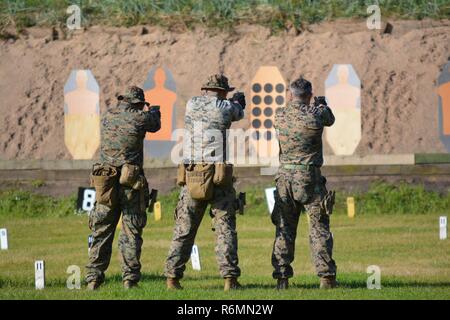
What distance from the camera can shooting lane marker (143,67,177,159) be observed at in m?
28.9

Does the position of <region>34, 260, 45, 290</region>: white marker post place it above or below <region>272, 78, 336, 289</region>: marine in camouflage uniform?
below

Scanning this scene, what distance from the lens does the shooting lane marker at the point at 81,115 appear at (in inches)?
1152

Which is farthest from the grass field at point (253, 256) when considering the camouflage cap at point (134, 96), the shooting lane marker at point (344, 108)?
the shooting lane marker at point (344, 108)

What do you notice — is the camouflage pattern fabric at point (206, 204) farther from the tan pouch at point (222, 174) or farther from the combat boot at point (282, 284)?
the combat boot at point (282, 284)

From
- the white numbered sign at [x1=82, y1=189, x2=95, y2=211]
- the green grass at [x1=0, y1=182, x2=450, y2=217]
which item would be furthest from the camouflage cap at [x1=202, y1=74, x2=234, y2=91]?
the white numbered sign at [x1=82, y1=189, x2=95, y2=211]

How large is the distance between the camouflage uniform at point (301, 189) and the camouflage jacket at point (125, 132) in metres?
1.64

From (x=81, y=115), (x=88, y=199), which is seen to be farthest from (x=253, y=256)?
(x=81, y=115)

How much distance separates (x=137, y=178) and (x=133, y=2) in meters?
17.0

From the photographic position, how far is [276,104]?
29.0 meters

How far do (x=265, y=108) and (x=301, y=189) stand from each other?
47.6 feet

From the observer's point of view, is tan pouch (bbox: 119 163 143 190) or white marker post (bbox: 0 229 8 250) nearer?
tan pouch (bbox: 119 163 143 190)

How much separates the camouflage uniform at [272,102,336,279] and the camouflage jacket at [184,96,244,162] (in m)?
0.72

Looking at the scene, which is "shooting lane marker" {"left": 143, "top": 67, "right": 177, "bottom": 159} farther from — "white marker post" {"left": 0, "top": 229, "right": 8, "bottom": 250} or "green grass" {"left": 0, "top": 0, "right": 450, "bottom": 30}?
"white marker post" {"left": 0, "top": 229, "right": 8, "bottom": 250}

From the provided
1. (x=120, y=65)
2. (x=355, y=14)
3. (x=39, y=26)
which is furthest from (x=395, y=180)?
(x=39, y=26)
